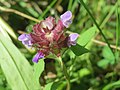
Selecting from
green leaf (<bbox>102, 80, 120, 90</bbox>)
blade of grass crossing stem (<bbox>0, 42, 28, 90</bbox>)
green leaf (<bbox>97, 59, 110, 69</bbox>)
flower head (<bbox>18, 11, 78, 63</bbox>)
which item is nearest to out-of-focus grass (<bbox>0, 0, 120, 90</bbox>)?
green leaf (<bbox>97, 59, 110, 69</bbox>)

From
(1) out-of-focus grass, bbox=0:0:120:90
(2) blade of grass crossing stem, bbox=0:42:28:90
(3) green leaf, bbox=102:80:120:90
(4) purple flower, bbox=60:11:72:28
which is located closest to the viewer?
(4) purple flower, bbox=60:11:72:28

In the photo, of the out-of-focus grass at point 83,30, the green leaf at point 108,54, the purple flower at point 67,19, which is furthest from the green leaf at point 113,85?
A: the purple flower at point 67,19

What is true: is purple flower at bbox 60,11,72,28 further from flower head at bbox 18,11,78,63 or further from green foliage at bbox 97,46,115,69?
green foliage at bbox 97,46,115,69

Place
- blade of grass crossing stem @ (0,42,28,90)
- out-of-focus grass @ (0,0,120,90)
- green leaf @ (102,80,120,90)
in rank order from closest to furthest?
blade of grass crossing stem @ (0,42,28,90), green leaf @ (102,80,120,90), out-of-focus grass @ (0,0,120,90)

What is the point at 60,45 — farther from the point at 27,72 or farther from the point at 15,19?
the point at 15,19

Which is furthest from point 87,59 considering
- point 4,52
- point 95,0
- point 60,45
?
point 60,45

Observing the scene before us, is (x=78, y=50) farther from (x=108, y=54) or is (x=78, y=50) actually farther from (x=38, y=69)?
(x=108, y=54)

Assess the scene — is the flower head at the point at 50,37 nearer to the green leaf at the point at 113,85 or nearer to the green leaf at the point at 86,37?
the green leaf at the point at 86,37

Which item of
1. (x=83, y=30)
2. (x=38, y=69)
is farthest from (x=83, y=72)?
(x=38, y=69)
